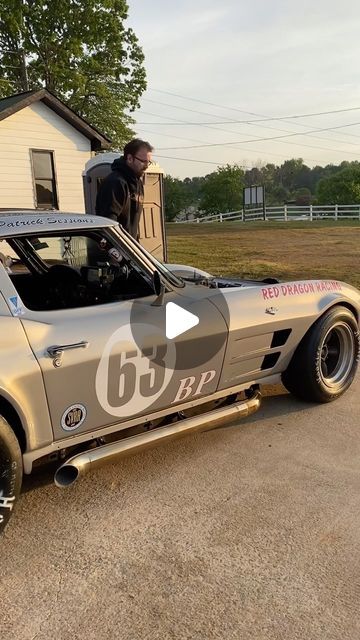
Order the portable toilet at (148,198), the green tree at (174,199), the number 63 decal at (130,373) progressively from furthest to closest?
the green tree at (174,199) < the portable toilet at (148,198) < the number 63 decal at (130,373)

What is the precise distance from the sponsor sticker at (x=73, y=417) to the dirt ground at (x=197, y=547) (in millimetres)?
471

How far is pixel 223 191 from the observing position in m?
66.8

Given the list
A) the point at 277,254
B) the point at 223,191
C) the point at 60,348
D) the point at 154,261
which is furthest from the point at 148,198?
the point at 223,191

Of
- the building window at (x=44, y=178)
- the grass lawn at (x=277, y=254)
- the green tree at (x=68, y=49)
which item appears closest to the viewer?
the grass lawn at (x=277, y=254)

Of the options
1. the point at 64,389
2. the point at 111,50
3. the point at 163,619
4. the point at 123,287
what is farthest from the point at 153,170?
the point at 111,50

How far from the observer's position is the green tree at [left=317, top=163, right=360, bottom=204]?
70062 mm

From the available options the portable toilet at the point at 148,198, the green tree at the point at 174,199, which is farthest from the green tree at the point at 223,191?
the portable toilet at the point at 148,198

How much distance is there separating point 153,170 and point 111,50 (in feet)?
79.8

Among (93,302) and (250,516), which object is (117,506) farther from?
(93,302)

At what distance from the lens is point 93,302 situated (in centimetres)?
319

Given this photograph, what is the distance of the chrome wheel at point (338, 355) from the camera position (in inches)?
165

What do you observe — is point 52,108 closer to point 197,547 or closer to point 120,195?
point 120,195

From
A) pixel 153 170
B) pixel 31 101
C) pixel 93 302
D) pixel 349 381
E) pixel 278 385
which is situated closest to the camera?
pixel 93 302
